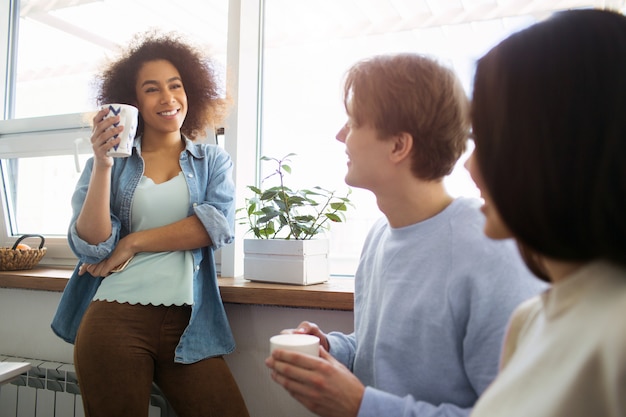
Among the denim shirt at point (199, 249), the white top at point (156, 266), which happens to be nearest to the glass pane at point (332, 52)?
the denim shirt at point (199, 249)

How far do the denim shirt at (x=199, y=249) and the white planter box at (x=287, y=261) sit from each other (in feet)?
0.52

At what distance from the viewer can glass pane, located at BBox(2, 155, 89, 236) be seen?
93.3 inches

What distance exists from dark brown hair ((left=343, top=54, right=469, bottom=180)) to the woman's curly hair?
814 millimetres

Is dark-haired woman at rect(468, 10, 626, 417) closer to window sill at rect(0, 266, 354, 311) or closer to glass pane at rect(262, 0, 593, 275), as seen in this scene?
window sill at rect(0, 266, 354, 311)

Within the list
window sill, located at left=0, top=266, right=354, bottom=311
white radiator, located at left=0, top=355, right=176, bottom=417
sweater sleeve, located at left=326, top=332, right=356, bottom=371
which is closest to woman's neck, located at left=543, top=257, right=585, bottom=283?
sweater sleeve, located at left=326, top=332, right=356, bottom=371

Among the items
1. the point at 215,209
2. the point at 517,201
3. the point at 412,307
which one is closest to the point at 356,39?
the point at 215,209

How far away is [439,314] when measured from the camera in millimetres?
879

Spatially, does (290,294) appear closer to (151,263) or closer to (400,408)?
(151,263)

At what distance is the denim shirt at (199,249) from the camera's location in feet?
4.53

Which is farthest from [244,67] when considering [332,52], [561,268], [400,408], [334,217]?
[561,268]

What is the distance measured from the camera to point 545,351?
45cm

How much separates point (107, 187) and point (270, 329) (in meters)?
0.65

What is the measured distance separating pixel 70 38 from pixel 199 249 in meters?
1.68

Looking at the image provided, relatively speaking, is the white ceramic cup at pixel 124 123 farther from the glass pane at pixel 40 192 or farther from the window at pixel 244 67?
the glass pane at pixel 40 192
